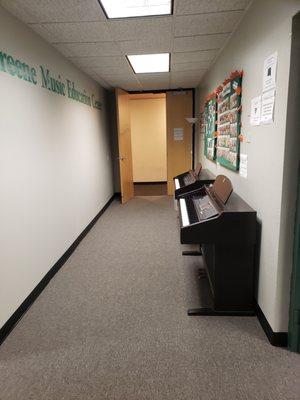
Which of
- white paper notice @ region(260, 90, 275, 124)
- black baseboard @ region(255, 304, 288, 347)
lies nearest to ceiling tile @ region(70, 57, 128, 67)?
white paper notice @ region(260, 90, 275, 124)

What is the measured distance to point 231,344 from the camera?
1.76 meters

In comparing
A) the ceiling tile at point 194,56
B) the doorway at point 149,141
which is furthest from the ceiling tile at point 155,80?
the doorway at point 149,141

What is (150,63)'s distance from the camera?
356cm

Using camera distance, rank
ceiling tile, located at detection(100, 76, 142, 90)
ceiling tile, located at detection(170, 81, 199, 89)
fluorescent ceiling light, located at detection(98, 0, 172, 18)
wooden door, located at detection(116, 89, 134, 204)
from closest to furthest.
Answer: fluorescent ceiling light, located at detection(98, 0, 172, 18), ceiling tile, located at detection(100, 76, 142, 90), ceiling tile, located at detection(170, 81, 199, 89), wooden door, located at detection(116, 89, 134, 204)

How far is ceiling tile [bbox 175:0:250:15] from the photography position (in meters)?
1.91

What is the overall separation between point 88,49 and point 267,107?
2070mm

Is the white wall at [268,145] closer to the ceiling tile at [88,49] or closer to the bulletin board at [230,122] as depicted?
the bulletin board at [230,122]

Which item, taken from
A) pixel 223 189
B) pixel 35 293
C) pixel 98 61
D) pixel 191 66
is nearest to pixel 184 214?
pixel 223 189

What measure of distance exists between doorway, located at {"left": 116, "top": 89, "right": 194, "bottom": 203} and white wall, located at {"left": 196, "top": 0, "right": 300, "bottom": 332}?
331 cm

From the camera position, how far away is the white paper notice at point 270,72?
1.57 m

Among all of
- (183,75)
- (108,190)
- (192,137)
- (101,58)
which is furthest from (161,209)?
(101,58)

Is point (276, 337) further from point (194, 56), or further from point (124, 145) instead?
point (124, 145)

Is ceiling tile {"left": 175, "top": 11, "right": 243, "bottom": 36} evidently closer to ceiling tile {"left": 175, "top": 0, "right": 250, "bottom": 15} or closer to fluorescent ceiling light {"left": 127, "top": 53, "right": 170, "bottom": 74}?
ceiling tile {"left": 175, "top": 0, "right": 250, "bottom": 15}

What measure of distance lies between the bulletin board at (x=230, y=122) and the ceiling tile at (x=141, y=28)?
72 centimetres
